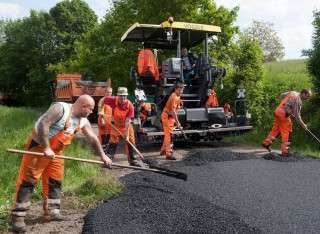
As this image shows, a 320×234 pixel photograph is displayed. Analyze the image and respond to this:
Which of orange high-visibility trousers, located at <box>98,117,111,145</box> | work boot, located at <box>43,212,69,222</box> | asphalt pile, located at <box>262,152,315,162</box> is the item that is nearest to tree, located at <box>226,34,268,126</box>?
asphalt pile, located at <box>262,152,315,162</box>

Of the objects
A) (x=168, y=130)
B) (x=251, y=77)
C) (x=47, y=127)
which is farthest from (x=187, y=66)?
(x=47, y=127)

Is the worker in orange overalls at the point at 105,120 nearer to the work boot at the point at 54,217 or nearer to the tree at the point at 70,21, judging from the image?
the work boot at the point at 54,217

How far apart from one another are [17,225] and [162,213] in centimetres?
128

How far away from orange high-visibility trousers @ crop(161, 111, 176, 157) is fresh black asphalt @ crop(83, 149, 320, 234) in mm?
734

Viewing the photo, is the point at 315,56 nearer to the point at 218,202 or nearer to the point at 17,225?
the point at 218,202

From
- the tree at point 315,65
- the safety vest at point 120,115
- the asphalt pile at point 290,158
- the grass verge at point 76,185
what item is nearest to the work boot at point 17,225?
the grass verge at point 76,185

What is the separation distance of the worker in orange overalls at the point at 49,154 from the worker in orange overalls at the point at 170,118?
298cm

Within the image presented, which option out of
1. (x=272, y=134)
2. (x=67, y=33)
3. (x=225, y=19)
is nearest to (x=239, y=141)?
(x=272, y=134)

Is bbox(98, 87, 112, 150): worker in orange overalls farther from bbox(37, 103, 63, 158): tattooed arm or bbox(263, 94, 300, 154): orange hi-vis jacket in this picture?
bbox(263, 94, 300, 154): orange hi-vis jacket

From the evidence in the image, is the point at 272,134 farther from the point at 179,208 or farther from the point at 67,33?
the point at 67,33

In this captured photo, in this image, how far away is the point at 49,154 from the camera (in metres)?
3.13

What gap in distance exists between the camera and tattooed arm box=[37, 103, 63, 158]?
3.13 meters

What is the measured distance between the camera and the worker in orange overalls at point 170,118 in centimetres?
644

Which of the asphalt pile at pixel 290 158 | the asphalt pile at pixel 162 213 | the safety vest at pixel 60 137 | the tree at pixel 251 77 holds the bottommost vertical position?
the asphalt pile at pixel 290 158
